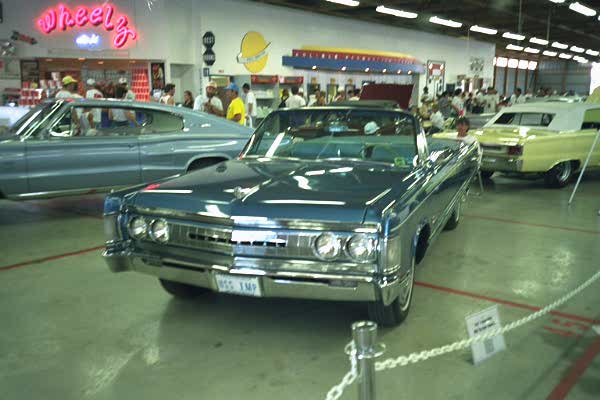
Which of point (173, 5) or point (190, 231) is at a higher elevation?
point (173, 5)

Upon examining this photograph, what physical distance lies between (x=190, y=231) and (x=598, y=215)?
6.29 m

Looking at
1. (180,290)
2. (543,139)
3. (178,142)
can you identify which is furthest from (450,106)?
(180,290)

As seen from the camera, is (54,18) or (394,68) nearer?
(54,18)

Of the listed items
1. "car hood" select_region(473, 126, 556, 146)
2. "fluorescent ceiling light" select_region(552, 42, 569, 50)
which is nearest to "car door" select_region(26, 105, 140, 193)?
"car hood" select_region(473, 126, 556, 146)

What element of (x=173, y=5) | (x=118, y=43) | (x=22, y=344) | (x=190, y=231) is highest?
(x=173, y=5)

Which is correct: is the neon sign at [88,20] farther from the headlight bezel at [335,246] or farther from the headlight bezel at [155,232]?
the headlight bezel at [335,246]

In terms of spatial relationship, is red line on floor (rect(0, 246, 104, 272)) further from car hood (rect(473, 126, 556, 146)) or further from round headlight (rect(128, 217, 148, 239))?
car hood (rect(473, 126, 556, 146))

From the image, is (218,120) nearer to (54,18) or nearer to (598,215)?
(598,215)

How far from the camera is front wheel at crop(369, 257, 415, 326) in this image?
3756mm

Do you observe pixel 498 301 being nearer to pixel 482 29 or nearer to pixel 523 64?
pixel 482 29

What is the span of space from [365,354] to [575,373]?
1880 mm

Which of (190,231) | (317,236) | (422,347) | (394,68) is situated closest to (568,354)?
(422,347)

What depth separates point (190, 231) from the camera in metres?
3.55

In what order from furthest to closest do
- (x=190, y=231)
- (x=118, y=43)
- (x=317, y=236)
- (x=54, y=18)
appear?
(x=118, y=43) < (x=54, y=18) < (x=190, y=231) < (x=317, y=236)
